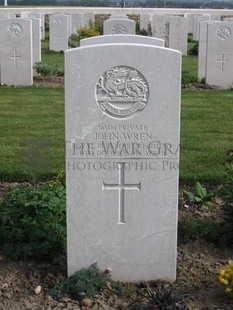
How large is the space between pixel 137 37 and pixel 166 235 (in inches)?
53.2

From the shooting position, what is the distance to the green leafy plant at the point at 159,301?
416 cm

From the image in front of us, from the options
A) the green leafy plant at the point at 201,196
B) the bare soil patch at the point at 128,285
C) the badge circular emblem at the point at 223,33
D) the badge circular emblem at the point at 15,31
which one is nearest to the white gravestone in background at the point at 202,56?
the badge circular emblem at the point at 223,33

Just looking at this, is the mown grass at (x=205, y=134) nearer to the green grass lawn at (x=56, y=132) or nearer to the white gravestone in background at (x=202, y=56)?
the green grass lawn at (x=56, y=132)

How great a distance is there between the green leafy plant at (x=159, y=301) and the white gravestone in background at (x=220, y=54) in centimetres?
998

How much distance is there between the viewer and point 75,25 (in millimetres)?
26781

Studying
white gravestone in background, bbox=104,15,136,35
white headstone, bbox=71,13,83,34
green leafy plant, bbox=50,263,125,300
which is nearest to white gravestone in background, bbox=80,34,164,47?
green leafy plant, bbox=50,263,125,300

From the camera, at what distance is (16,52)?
13484mm

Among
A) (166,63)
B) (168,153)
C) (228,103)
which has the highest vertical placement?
(166,63)

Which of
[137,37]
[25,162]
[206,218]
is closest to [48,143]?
[25,162]

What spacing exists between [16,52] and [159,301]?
32.5 ft

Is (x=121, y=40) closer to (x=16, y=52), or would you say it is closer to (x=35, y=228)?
(x=35, y=228)

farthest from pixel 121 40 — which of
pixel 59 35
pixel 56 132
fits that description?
pixel 59 35

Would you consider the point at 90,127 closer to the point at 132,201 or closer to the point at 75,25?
the point at 132,201

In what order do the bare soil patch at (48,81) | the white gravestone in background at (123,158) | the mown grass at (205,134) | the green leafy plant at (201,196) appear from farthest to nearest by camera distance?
the bare soil patch at (48,81)
the mown grass at (205,134)
the green leafy plant at (201,196)
the white gravestone in background at (123,158)
